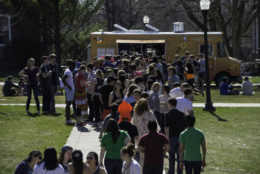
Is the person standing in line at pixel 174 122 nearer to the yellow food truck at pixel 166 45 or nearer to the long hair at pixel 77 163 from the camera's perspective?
the long hair at pixel 77 163

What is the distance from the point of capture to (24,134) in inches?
548

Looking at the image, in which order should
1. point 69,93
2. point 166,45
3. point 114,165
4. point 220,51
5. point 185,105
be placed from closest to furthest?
point 114,165, point 185,105, point 69,93, point 166,45, point 220,51

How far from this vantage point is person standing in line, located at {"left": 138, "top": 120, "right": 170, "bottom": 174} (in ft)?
27.4

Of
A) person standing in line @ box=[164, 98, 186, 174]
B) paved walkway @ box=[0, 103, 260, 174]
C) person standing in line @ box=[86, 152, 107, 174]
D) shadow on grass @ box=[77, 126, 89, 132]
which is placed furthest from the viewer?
shadow on grass @ box=[77, 126, 89, 132]

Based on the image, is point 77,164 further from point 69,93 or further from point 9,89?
point 9,89

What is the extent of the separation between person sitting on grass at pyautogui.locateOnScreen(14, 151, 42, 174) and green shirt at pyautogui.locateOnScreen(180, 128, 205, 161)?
8.04 feet

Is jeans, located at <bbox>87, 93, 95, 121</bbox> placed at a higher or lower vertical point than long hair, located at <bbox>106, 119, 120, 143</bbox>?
lower

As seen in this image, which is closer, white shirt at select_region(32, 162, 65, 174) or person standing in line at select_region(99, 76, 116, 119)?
white shirt at select_region(32, 162, 65, 174)

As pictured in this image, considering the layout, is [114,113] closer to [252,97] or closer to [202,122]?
[202,122]

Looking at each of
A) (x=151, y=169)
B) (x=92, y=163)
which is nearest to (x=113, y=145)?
(x=151, y=169)

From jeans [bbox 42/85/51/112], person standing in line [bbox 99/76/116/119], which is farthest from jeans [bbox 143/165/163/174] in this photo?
jeans [bbox 42/85/51/112]

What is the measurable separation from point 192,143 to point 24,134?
657 centimetres

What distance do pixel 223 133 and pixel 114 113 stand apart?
548 centimetres

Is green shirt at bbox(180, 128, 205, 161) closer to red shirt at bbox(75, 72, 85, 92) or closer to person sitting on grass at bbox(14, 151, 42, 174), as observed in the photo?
person sitting on grass at bbox(14, 151, 42, 174)
